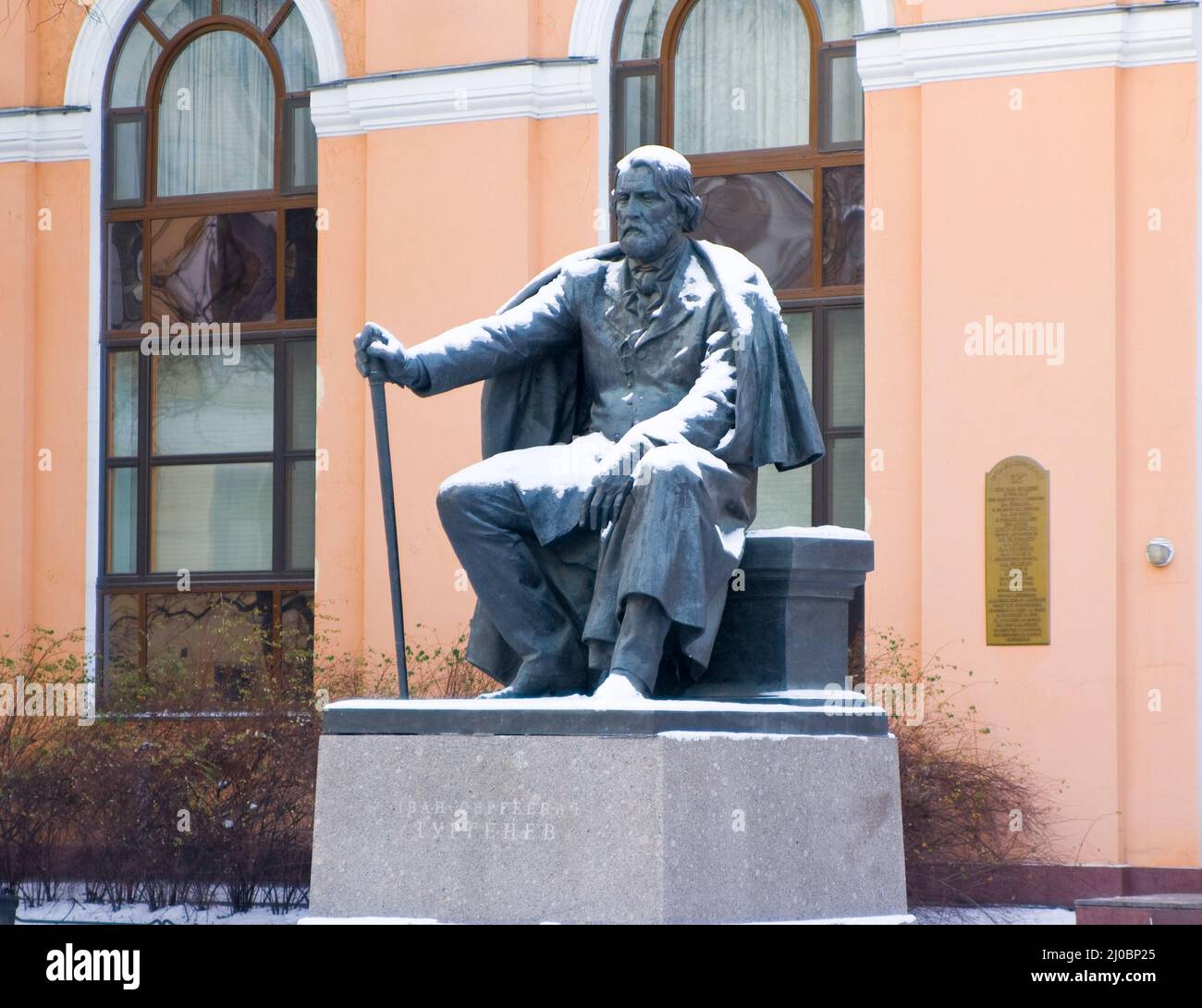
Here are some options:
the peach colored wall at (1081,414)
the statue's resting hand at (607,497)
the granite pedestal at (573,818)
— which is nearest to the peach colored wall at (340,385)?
the peach colored wall at (1081,414)

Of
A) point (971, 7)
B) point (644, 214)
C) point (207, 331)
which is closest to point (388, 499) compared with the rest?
point (644, 214)

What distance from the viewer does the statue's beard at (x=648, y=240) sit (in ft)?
26.2

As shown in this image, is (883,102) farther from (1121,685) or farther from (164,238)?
(164,238)

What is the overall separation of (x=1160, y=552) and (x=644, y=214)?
6011 millimetres

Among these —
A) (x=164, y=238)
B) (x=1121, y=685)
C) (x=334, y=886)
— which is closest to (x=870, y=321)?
(x=1121, y=685)

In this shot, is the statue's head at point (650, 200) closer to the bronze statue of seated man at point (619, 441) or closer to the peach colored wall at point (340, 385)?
the bronze statue of seated man at point (619, 441)

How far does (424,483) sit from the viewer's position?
1455 centimetres

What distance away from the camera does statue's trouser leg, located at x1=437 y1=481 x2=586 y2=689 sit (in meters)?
7.56

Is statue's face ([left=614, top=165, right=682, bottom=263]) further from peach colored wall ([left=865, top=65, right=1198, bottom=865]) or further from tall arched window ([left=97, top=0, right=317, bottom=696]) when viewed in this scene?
tall arched window ([left=97, top=0, right=317, bottom=696])

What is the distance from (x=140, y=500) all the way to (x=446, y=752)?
9.45 metres

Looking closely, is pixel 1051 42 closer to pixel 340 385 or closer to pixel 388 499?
pixel 340 385

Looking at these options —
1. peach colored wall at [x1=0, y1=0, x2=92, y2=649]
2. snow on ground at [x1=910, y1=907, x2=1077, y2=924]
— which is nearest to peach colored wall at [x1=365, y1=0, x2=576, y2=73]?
peach colored wall at [x1=0, y1=0, x2=92, y2=649]

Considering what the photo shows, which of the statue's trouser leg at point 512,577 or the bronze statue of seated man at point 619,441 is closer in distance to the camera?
the bronze statue of seated man at point 619,441

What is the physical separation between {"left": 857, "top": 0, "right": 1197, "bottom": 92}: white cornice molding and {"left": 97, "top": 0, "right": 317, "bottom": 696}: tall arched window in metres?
4.39
